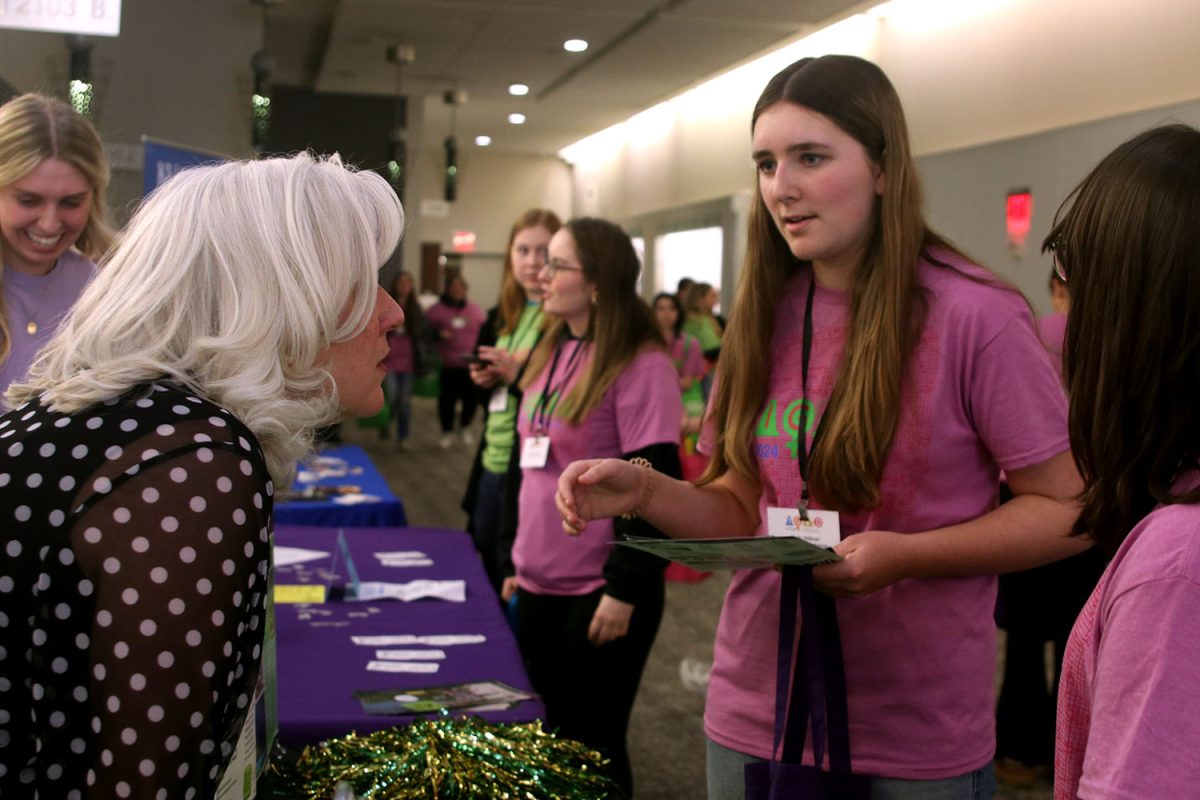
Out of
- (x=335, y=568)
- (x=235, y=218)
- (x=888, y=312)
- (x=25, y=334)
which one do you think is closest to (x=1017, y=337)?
(x=888, y=312)

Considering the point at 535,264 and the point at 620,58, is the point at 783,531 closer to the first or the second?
the point at 535,264

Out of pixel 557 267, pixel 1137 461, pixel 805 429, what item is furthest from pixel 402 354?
pixel 1137 461

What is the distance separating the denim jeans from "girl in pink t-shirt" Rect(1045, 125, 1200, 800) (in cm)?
61

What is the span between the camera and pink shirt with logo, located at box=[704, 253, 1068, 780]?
1.54m

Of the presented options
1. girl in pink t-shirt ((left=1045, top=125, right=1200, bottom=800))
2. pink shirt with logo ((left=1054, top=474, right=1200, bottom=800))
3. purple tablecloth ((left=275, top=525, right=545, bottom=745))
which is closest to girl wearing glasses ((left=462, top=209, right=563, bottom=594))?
purple tablecloth ((left=275, top=525, right=545, bottom=745))

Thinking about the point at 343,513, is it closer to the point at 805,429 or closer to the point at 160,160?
the point at 160,160

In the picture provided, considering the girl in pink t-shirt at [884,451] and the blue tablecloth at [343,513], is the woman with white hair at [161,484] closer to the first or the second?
the girl in pink t-shirt at [884,451]

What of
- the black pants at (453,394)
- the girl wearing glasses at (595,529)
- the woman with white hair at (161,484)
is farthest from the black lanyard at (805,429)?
the black pants at (453,394)

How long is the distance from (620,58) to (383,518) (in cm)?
880

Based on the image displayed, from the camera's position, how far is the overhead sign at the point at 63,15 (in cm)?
273

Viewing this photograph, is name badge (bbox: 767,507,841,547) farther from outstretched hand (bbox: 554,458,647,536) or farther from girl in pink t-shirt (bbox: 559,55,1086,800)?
outstretched hand (bbox: 554,458,647,536)

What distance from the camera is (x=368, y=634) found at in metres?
2.51

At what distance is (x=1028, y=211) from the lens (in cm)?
740

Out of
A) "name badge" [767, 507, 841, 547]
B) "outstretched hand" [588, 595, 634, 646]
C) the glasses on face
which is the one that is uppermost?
the glasses on face
